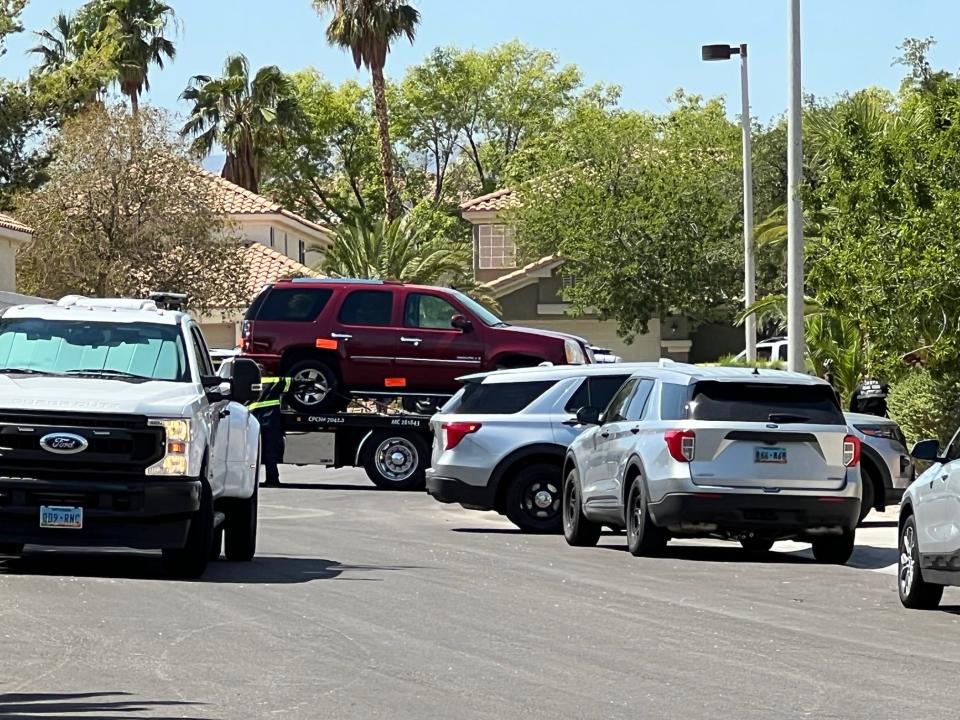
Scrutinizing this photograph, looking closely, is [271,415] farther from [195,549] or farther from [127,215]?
[127,215]

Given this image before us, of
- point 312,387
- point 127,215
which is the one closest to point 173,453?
point 312,387

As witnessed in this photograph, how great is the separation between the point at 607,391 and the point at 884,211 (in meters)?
4.63

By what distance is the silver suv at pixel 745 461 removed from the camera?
18234mm

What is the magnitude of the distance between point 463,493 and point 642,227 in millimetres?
39261

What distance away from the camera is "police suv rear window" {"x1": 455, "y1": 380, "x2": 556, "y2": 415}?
23.4m

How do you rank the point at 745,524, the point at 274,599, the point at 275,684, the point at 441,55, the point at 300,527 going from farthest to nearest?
1. the point at 441,55
2. the point at 300,527
3. the point at 745,524
4. the point at 274,599
5. the point at 275,684

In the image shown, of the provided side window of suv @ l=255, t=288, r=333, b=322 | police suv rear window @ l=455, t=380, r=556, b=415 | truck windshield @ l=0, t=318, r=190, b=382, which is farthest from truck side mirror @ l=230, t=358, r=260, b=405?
side window of suv @ l=255, t=288, r=333, b=322

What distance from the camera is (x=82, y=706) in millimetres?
9203

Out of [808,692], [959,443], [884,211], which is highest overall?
[884,211]

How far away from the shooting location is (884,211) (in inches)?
993

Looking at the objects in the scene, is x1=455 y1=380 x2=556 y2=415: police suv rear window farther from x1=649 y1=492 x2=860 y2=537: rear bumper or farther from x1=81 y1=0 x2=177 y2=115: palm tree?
x1=81 y1=0 x2=177 y2=115: palm tree

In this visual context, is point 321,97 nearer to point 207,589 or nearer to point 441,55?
point 441,55

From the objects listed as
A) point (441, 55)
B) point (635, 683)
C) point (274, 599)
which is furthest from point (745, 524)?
point (441, 55)

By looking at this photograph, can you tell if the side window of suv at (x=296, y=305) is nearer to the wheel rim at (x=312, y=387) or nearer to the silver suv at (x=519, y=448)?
the wheel rim at (x=312, y=387)
